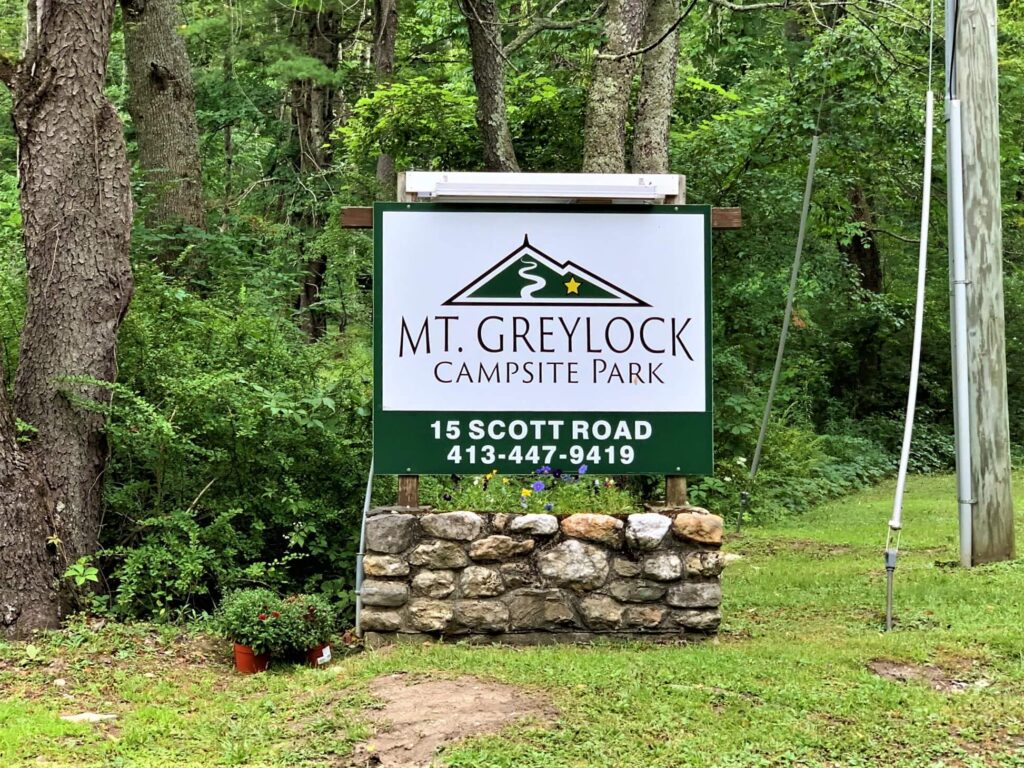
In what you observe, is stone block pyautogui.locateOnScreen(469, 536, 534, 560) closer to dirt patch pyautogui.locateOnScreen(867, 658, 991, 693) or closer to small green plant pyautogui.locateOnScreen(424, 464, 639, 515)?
small green plant pyautogui.locateOnScreen(424, 464, 639, 515)

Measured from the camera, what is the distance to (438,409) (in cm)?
558

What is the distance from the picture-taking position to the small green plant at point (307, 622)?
5305mm

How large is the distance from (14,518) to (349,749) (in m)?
2.71

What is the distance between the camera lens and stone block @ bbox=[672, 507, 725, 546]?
542 centimetres

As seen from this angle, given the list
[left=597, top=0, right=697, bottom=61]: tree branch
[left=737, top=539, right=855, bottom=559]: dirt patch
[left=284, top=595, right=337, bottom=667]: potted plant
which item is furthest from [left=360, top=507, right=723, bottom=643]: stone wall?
[left=597, top=0, right=697, bottom=61]: tree branch

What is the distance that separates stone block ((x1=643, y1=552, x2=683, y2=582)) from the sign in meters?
0.48

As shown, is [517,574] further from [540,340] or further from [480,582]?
[540,340]

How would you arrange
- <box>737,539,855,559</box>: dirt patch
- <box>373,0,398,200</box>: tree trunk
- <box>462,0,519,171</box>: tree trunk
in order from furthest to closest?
1. <box>373,0,398,200</box>: tree trunk
2. <box>462,0,519,171</box>: tree trunk
3. <box>737,539,855,559</box>: dirt patch

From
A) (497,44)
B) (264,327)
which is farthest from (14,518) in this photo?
(497,44)

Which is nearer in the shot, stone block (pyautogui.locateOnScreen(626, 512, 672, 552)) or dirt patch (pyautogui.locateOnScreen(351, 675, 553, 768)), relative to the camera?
dirt patch (pyautogui.locateOnScreen(351, 675, 553, 768))

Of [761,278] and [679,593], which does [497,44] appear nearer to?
[761,278]

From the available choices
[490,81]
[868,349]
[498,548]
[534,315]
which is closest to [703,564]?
[498,548]

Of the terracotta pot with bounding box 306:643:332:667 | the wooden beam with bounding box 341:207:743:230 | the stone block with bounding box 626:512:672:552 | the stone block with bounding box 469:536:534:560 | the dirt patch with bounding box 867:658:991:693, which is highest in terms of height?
the wooden beam with bounding box 341:207:743:230

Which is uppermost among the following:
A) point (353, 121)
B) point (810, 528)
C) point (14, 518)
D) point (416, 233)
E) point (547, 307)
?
point (353, 121)
